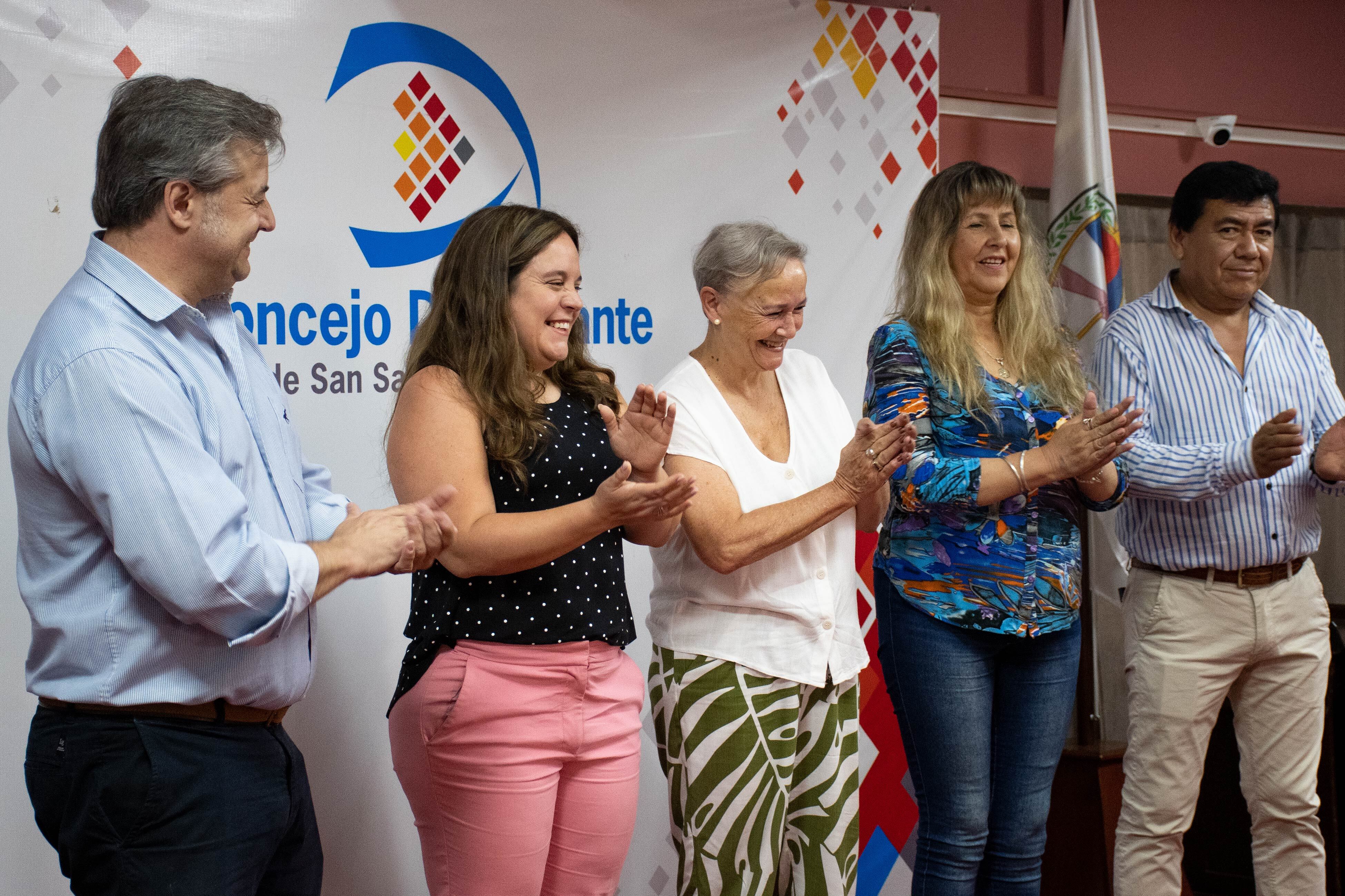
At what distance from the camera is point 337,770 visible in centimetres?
258

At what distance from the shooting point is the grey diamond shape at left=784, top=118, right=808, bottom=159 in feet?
10.0

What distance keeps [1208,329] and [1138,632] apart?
2.42 feet

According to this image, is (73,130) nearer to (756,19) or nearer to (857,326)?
(756,19)

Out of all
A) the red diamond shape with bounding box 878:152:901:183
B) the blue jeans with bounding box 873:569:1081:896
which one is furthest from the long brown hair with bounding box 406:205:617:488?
the red diamond shape with bounding box 878:152:901:183

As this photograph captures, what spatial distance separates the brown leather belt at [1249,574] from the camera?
257 centimetres

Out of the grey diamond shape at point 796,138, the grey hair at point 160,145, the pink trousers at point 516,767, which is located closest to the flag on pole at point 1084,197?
the grey diamond shape at point 796,138

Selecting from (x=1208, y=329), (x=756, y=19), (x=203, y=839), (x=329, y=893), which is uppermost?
(x=756, y=19)

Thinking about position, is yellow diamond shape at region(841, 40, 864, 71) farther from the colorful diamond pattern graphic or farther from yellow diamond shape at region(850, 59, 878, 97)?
the colorful diamond pattern graphic

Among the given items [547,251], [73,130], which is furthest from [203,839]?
[73,130]

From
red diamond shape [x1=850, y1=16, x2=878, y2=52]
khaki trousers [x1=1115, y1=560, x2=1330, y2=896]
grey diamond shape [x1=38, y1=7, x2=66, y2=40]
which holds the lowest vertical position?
khaki trousers [x1=1115, y1=560, x2=1330, y2=896]

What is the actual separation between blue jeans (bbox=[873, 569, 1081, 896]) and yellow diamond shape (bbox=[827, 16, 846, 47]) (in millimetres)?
1624

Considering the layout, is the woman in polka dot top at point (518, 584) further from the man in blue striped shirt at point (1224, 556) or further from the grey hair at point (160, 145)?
the man in blue striped shirt at point (1224, 556)

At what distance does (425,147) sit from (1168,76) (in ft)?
8.76

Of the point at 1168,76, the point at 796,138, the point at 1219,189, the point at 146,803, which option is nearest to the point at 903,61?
the point at 796,138
